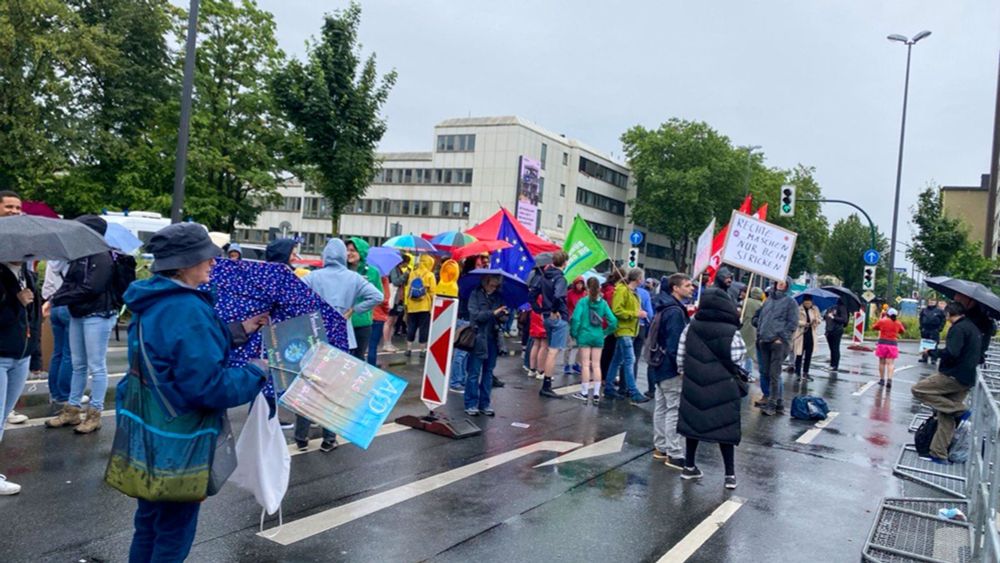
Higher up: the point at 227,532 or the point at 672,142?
the point at 672,142

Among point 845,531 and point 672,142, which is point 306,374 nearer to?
point 845,531

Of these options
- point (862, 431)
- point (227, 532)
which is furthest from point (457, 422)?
point (862, 431)

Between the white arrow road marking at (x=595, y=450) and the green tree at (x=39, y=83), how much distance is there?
26215mm

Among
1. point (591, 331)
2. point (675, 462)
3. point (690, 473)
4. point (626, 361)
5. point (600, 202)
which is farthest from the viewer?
point (600, 202)

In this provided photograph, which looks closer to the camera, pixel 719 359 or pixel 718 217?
pixel 719 359

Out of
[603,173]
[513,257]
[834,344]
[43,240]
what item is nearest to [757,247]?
[513,257]

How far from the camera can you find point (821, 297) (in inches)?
664

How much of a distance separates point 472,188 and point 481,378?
6086 cm

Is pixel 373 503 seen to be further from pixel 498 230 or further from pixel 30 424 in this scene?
pixel 498 230

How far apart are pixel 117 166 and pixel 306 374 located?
30571 mm

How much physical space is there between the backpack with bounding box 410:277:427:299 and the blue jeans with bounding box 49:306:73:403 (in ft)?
21.0

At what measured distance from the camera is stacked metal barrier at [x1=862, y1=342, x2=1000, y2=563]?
4.76m

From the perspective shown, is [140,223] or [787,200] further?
[787,200]

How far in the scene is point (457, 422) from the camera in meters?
8.59
